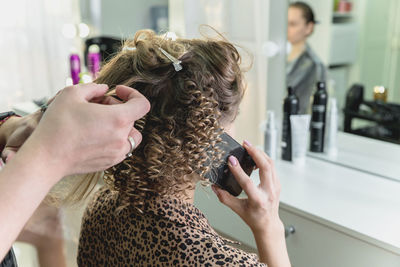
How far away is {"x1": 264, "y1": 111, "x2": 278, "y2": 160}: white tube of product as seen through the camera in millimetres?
1424

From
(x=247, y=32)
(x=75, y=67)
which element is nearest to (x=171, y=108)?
(x=247, y=32)

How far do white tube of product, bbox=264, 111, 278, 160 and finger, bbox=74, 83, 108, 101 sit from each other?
88 centimetres

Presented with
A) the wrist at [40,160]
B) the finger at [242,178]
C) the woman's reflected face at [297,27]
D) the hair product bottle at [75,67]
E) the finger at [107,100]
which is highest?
the woman's reflected face at [297,27]

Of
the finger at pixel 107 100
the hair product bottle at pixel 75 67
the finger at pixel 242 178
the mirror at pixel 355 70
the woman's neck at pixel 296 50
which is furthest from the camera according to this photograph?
the hair product bottle at pixel 75 67

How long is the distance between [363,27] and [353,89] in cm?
20

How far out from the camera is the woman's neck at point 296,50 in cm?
156

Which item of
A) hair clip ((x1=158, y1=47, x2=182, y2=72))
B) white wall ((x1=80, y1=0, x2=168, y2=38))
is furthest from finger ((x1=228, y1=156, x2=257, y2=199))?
white wall ((x1=80, y1=0, x2=168, y2=38))

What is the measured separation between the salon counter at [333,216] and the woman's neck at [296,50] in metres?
0.42

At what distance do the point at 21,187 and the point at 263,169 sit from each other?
59 centimetres

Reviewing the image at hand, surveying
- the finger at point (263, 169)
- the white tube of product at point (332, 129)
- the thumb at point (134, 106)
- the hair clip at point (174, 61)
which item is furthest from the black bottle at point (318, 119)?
the thumb at point (134, 106)

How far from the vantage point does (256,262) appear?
0.79 m

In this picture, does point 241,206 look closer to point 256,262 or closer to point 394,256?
point 256,262

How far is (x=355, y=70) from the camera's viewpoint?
142 cm

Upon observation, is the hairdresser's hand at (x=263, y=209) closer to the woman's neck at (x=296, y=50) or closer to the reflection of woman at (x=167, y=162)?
the reflection of woman at (x=167, y=162)
